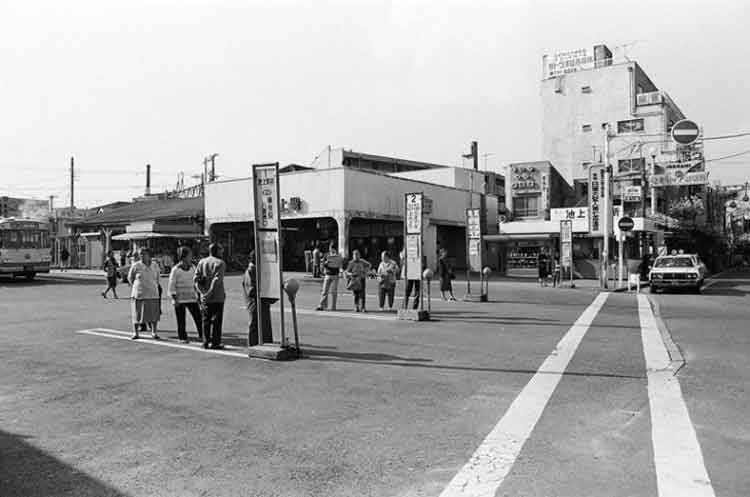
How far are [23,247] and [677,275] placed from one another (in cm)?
2937

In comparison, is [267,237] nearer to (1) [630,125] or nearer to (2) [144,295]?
(2) [144,295]

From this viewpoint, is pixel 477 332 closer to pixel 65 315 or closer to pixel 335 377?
pixel 335 377

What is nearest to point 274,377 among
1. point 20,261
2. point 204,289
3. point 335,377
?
point 335,377

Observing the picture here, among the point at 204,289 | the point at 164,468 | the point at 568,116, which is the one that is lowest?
the point at 164,468

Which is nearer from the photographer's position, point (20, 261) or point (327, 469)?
point (327, 469)

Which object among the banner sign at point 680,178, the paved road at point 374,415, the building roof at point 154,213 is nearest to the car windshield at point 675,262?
the banner sign at point 680,178

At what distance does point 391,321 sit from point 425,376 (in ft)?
20.4

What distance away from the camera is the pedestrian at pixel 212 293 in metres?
10.1

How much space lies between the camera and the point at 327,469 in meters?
4.74

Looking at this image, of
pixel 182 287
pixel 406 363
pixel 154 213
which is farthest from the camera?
pixel 154 213

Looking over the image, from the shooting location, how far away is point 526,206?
50.3 meters

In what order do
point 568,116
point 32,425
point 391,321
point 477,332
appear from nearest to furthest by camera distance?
point 32,425, point 477,332, point 391,321, point 568,116

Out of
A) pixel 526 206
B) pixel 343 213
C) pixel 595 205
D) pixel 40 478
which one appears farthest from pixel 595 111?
pixel 40 478

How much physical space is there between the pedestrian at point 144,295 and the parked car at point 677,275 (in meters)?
19.6
